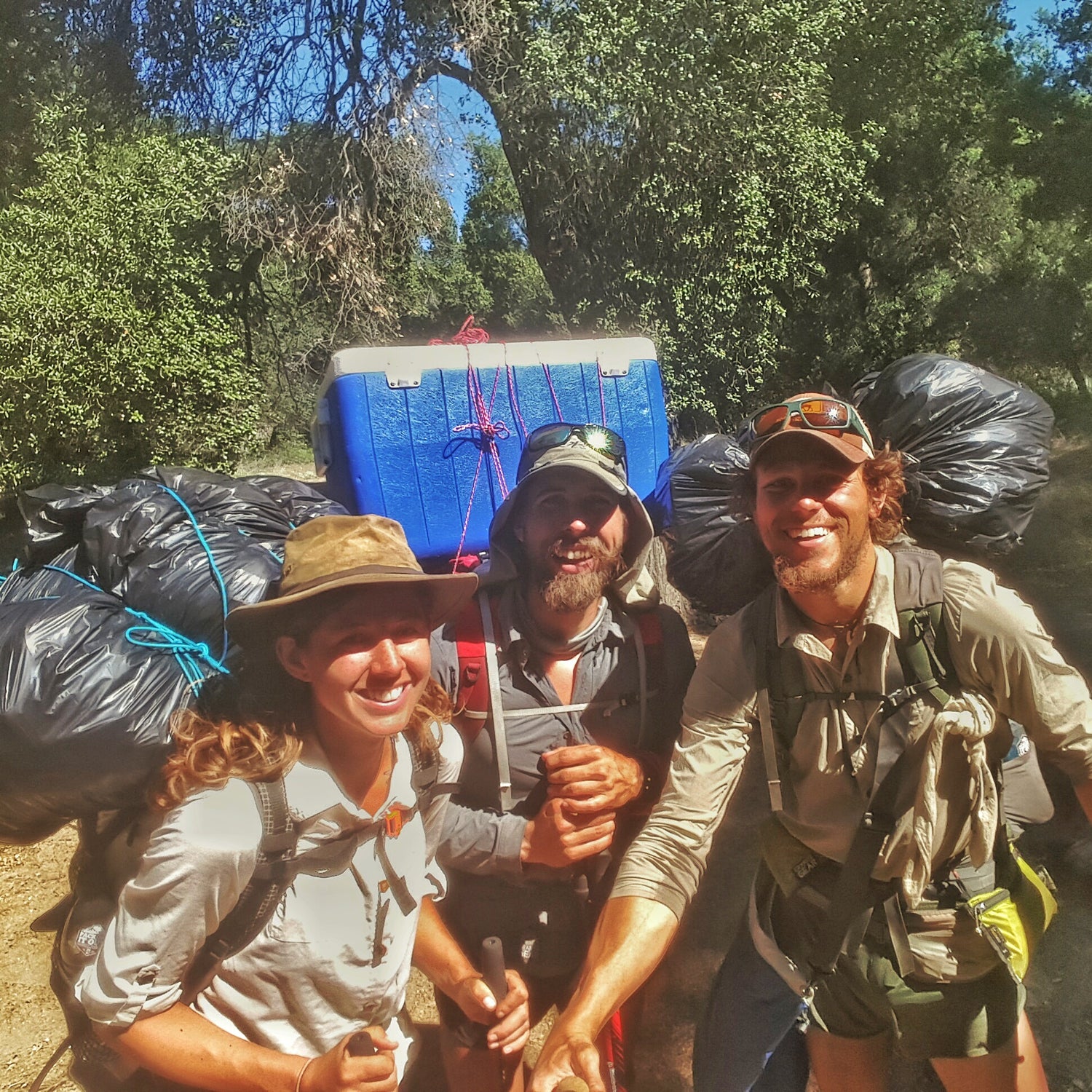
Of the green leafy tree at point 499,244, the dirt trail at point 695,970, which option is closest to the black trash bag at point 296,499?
the dirt trail at point 695,970

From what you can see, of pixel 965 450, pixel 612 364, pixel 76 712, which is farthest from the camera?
pixel 612 364

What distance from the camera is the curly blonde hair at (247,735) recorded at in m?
1.53

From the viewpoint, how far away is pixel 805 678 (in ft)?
6.22

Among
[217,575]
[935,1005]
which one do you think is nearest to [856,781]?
[935,1005]

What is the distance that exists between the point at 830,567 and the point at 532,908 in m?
1.24

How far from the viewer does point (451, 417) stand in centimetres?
286

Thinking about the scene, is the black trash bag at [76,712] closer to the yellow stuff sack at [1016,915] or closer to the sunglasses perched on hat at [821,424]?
the sunglasses perched on hat at [821,424]

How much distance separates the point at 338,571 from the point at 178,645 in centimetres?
42

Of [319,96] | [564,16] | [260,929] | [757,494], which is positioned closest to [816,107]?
[564,16]

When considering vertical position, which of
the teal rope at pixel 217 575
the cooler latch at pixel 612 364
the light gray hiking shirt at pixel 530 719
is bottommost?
the light gray hiking shirt at pixel 530 719

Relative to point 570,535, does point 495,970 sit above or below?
below

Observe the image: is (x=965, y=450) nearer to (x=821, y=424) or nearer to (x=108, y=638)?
(x=821, y=424)

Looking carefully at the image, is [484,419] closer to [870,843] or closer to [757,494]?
[757,494]

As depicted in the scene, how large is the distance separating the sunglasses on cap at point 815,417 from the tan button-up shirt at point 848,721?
1.01 ft
